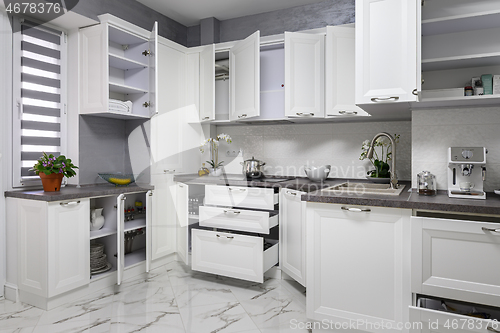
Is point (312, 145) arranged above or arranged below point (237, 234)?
above

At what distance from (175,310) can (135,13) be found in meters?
2.71

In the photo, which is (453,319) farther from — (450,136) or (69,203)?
(69,203)

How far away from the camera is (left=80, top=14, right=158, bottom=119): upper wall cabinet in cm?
274

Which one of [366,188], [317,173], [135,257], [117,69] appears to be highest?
[117,69]

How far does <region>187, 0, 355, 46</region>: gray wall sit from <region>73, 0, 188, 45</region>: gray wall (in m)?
0.22

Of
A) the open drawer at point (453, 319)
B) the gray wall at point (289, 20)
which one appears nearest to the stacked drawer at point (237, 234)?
the open drawer at point (453, 319)

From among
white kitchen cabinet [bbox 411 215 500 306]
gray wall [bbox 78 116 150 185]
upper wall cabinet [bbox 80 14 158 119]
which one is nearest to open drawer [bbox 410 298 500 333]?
white kitchen cabinet [bbox 411 215 500 306]

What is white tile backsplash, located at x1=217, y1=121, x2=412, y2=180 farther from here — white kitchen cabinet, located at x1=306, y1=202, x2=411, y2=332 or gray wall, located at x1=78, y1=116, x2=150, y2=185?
white kitchen cabinet, located at x1=306, y1=202, x2=411, y2=332

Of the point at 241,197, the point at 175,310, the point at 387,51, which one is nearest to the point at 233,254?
the point at 241,197

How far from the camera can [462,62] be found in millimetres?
2068

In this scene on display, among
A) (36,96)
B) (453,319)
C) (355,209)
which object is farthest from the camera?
(36,96)

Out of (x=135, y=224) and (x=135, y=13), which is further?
(x=135, y=13)

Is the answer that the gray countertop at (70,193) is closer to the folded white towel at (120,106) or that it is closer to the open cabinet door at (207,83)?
the folded white towel at (120,106)

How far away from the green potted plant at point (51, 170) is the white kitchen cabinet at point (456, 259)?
7.83 feet
